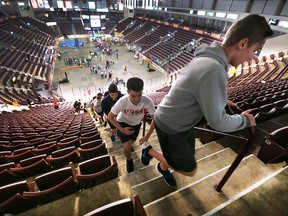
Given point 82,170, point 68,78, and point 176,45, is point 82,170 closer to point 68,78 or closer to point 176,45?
point 68,78

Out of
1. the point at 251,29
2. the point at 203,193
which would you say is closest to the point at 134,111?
the point at 203,193

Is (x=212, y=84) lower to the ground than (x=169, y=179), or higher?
higher

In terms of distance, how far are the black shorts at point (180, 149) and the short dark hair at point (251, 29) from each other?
1004 mm

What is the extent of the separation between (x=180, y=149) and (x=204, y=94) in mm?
780

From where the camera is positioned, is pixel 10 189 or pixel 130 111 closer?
pixel 10 189

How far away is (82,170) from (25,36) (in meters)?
40.9

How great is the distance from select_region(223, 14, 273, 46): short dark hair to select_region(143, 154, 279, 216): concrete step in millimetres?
1749

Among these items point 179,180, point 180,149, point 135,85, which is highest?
point 135,85

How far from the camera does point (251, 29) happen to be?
128cm

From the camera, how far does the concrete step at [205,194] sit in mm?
1855

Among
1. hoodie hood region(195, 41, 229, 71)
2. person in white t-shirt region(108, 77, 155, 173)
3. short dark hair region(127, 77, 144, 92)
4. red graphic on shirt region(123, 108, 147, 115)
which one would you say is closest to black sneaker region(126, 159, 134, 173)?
person in white t-shirt region(108, 77, 155, 173)

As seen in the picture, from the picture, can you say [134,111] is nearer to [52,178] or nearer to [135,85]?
[135,85]

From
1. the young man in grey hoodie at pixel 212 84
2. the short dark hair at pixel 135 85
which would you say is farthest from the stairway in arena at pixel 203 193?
the short dark hair at pixel 135 85

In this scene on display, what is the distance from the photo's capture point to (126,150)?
308 centimetres
